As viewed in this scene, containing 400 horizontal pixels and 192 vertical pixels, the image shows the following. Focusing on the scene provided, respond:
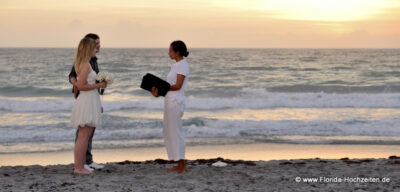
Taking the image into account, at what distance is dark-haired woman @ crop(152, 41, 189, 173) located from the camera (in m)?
5.83

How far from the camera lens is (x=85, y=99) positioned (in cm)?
582

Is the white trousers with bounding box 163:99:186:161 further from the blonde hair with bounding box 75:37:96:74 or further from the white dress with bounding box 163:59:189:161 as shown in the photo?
the blonde hair with bounding box 75:37:96:74

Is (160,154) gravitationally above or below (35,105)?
below

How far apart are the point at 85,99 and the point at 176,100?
3.51 feet

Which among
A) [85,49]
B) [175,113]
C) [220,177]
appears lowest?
[220,177]

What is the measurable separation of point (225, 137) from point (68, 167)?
489cm

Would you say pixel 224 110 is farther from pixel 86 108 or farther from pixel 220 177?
pixel 86 108

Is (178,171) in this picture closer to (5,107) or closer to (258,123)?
(258,123)

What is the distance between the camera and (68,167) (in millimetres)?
7012

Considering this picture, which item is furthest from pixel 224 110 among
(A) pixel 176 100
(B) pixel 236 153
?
(A) pixel 176 100

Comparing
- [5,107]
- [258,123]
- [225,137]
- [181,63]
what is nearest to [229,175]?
[181,63]

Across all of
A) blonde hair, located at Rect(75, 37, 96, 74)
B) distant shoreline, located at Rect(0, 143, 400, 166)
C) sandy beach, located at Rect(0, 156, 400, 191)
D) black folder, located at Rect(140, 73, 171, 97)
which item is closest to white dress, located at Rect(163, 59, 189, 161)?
black folder, located at Rect(140, 73, 171, 97)

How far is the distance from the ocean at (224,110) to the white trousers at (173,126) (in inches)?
159

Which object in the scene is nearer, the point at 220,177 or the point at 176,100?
the point at 176,100
